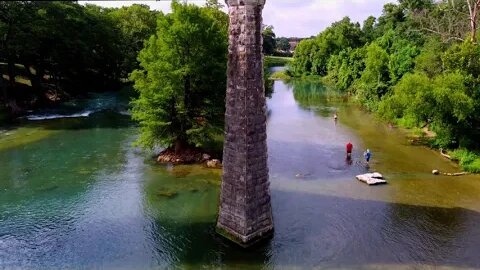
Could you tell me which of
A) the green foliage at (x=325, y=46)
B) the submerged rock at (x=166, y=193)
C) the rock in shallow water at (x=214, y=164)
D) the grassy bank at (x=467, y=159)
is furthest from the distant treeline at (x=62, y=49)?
the green foliage at (x=325, y=46)

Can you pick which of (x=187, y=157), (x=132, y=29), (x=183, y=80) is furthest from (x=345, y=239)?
(x=132, y=29)

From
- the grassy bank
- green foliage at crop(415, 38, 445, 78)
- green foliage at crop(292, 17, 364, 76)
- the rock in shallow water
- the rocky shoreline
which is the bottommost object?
the grassy bank

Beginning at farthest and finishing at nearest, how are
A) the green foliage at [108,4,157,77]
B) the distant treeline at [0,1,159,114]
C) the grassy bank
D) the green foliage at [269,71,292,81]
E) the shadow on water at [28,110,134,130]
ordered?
the green foliage at [269,71,292,81]
the green foliage at [108,4,157,77]
the distant treeline at [0,1,159,114]
the shadow on water at [28,110,134,130]
the grassy bank

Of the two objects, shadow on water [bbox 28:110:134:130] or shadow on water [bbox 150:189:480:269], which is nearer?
shadow on water [bbox 150:189:480:269]

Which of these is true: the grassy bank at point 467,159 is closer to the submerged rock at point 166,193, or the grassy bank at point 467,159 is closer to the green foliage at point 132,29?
the submerged rock at point 166,193

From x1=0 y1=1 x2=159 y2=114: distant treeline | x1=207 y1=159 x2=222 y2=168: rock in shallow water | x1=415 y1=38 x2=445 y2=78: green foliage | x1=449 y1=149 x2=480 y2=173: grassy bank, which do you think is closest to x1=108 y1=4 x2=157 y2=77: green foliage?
x1=0 y1=1 x2=159 y2=114: distant treeline

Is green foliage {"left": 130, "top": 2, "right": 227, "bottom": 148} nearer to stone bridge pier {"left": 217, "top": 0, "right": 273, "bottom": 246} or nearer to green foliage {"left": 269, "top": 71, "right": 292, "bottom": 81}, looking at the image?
stone bridge pier {"left": 217, "top": 0, "right": 273, "bottom": 246}

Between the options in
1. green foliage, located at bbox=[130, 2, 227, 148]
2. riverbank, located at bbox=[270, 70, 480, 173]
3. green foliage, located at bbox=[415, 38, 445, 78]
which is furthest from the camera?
green foliage, located at bbox=[415, 38, 445, 78]
